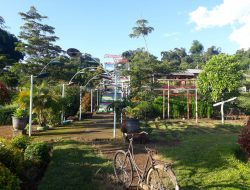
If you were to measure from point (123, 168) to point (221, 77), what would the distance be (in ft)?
48.4

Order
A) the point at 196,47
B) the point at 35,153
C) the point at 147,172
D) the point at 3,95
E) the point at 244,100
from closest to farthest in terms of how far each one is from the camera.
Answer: the point at 147,172, the point at 35,153, the point at 244,100, the point at 3,95, the point at 196,47

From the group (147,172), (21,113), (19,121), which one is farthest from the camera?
(21,113)

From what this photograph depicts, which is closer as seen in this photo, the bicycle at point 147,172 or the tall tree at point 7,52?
the bicycle at point 147,172

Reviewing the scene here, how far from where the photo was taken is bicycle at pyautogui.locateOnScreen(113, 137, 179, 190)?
16.0 feet

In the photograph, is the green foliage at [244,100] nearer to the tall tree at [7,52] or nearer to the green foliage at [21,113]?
the green foliage at [21,113]

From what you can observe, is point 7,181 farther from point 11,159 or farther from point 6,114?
point 6,114

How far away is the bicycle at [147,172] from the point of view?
4.87 m

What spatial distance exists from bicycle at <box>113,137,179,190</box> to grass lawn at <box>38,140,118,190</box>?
335 mm

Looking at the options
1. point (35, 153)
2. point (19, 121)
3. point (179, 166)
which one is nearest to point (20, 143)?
point (35, 153)

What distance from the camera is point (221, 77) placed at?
63.7 feet

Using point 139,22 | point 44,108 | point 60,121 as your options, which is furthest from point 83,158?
point 139,22

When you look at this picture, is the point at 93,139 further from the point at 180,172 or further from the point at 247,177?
the point at 247,177

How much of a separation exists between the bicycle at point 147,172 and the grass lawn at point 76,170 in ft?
1.10

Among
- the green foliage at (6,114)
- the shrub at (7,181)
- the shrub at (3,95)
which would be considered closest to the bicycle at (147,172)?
the shrub at (7,181)
